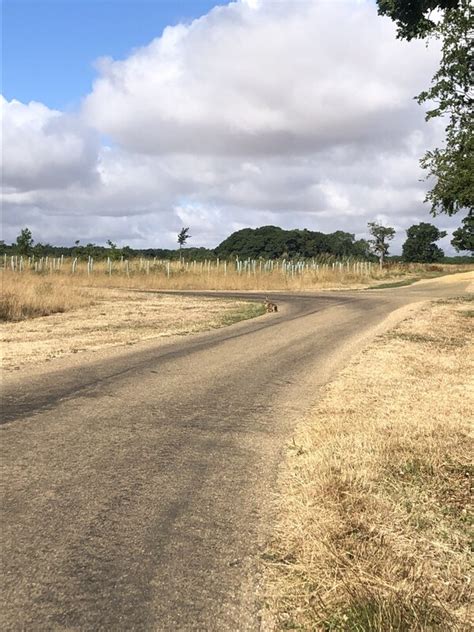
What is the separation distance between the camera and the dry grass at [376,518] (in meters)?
2.43

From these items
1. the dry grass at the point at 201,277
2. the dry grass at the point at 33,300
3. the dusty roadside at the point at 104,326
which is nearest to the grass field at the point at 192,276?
the dry grass at the point at 201,277

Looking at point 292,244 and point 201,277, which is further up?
point 292,244

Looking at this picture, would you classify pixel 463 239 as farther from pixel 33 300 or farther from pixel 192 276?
pixel 33 300

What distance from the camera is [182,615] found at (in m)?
2.45

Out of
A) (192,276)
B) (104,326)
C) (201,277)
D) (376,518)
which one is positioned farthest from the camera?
(192,276)

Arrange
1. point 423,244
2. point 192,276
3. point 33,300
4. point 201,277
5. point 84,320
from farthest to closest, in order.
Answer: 1. point 423,244
2. point 192,276
3. point 201,277
4. point 33,300
5. point 84,320

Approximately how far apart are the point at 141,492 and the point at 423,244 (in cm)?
12704

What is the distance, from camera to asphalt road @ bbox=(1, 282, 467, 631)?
2539 millimetres

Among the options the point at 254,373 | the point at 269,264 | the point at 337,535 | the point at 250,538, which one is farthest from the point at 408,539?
the point at 269,264

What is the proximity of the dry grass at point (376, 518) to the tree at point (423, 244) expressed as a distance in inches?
4792

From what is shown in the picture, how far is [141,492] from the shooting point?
12.5 ft

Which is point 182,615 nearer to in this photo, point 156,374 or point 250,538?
point 250,538

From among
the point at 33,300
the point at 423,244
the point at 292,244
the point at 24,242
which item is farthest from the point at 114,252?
the point at 423,244

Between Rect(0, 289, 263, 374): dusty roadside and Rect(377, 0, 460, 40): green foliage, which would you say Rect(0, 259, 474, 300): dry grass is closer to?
Rect(0, 289, 263, 374): dusty roadside
